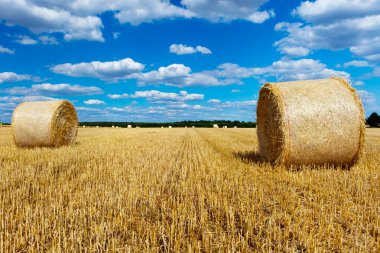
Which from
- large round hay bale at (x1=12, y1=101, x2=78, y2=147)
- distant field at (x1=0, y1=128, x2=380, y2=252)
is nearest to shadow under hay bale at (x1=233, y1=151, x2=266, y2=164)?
distant field at (x1=0, y1=128, x2=380, y2=252)

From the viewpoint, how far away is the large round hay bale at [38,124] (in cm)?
1180

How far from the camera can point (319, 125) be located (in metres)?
7.11

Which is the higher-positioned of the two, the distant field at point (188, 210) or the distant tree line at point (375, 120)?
the distant tree line at point (375, 120)

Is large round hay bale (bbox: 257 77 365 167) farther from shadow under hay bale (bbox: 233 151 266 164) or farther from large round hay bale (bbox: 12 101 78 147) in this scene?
large round hay bale (bbox: 12 101 78 147)

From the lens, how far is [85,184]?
587 centimetres

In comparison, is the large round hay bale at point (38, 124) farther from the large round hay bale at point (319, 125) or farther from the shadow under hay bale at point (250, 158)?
the large round hay bale at point (319, 125)

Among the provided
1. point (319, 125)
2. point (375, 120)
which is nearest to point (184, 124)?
point (375, 120)

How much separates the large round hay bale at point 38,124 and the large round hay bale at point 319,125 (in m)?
8.70

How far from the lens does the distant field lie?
3.25 m

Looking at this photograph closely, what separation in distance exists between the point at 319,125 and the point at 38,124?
33.0ft

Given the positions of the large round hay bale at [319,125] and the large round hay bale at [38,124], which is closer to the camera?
the large round hay bale at [319,125]

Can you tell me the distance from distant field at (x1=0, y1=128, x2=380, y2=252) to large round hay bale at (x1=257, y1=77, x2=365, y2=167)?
432mm

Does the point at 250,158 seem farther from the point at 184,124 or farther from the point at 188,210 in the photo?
the point at 184,124

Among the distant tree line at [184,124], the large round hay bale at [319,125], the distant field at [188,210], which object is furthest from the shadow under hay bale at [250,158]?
the distant tree line at [184,124]
